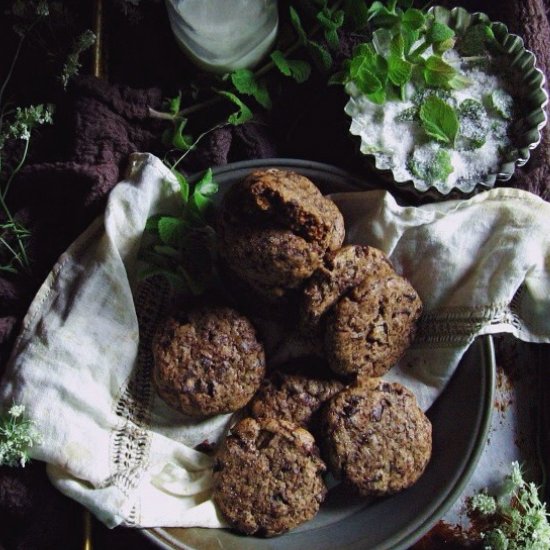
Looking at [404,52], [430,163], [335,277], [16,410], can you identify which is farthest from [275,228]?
[16,410]

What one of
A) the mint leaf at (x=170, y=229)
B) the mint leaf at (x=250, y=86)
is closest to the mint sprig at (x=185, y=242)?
the mint leaf at (x=170, y=229)

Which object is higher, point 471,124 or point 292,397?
point 471,124

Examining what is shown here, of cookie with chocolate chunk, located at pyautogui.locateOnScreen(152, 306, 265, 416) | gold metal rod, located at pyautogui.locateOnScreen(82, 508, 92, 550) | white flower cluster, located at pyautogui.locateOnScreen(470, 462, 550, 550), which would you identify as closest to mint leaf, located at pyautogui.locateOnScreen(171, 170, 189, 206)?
cookie with chocolate chunk, located at pyautogui.locateOnScreen(152, 306, 265, 416)

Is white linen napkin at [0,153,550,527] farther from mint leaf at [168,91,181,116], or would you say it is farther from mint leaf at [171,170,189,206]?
mint leaf at [168,91,181,116]

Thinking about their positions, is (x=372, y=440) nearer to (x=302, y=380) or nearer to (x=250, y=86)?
(x=302, y=380)

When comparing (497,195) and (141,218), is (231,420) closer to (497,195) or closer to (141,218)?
(141,218)

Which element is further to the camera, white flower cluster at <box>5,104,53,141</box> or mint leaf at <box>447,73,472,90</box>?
mint leaf at <box>447,73,472,90</box>

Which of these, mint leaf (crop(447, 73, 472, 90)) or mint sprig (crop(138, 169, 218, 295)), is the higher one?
mint leaf (crop(447, 73, 472, 90))
